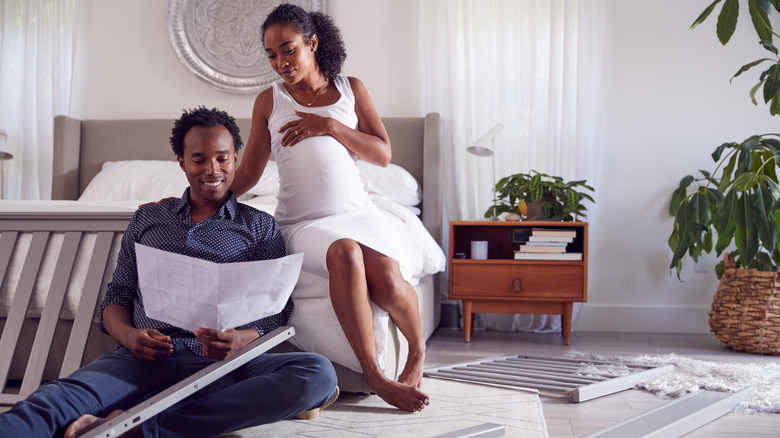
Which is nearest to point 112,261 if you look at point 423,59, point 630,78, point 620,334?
point 423,59

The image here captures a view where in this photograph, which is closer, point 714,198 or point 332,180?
point 332,180

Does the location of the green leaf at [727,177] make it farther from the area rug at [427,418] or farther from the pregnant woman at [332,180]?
the pregnant woman at [332,180]

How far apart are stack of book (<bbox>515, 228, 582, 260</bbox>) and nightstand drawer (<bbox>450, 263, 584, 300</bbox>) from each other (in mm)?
41

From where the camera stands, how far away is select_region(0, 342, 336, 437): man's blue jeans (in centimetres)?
124

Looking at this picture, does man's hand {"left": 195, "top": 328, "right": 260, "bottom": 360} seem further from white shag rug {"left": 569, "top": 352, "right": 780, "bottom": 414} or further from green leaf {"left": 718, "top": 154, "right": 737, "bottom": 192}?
green leaf {"left": 718, "top": 154, "right": 737, "bottom": 192}

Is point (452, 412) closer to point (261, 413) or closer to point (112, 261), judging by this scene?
point (261, 413)

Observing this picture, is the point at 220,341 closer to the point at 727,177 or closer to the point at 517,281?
the point at 517,281

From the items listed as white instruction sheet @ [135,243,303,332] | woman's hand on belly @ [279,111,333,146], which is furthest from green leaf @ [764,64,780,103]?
white instruction sheet @ [135,243,303,332]

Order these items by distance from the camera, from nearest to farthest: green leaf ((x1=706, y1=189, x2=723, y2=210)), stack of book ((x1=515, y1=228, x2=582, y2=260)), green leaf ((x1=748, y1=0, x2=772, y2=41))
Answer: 1. green leaf ((x1=748, y1=0, x2=772, y2=41))
2. green leaf ((x1=706, y1=189, x2=723, y2=210))
3. stack of book ((x1=515, y1=228, x2=582, y2=260))

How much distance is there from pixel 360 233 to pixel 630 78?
7.44 feet

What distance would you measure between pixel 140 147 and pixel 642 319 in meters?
2.73

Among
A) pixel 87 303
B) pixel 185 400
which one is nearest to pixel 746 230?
pixel 185 400

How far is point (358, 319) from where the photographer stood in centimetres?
171

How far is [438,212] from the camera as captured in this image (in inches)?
135
